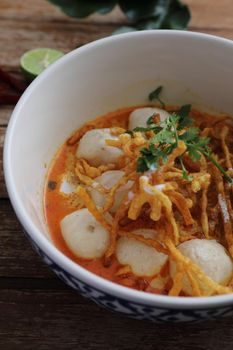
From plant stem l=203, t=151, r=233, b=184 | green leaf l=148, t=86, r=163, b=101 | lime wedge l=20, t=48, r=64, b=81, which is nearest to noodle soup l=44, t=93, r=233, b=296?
plant stem l=203, t=151, r=233, b=184

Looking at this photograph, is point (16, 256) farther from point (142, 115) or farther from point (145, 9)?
point (145, 9)

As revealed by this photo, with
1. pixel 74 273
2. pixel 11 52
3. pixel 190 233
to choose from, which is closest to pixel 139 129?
pixel 190 233

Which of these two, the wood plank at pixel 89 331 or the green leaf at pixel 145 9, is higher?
the green leaf at pixel 145 9

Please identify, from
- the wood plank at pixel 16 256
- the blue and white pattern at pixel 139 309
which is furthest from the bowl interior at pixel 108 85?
the blue and white pattern at pixel 139 309

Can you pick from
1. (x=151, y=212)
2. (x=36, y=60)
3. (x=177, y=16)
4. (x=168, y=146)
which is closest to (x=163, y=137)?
(x=168, y=146)

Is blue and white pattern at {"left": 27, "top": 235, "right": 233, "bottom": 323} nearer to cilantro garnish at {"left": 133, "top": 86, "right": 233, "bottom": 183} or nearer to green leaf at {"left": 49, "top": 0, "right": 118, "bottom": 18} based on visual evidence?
cilantro garnish at {"left": 133, "top": 86, "right": 233, "bottom": 183}

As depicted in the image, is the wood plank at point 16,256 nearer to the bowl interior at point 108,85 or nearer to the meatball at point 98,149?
the bowl interior at point 108,85

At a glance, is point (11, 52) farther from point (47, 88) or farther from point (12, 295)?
point (12, 295)

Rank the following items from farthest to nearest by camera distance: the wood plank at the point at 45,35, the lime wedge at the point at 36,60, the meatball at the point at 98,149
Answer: the wood plank at the point at 45,35 < the lime wedge at the point at 36,60 < the meatball at the point at 98,149
